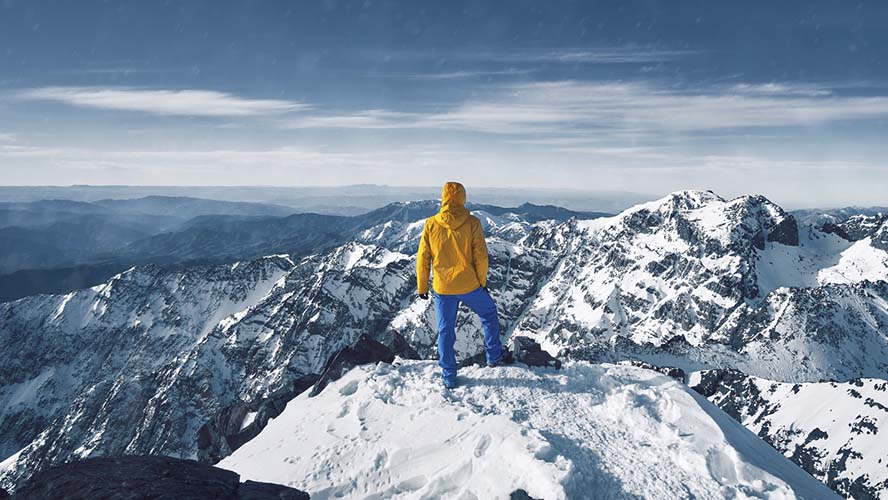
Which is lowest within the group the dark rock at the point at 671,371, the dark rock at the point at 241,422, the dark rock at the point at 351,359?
the dark rock at the point at 671,371

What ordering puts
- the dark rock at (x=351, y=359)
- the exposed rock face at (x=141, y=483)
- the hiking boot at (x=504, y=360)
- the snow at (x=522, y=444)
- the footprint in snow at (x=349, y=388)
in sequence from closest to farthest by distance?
the exposed rock face at (x=141, y=483), the snow at (x=522, y=444), the footprint in snow at (x=349, y=388), the hiking boot at (x=504, y=360), the dark rock at (x=351, y=359)

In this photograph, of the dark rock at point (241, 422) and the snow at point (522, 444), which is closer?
the snow at point (522, 444)

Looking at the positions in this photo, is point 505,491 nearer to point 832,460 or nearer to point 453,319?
point 453,319

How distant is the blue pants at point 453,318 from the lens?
12438 mm

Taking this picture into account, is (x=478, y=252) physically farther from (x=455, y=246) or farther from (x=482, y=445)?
(x=482, y=445)

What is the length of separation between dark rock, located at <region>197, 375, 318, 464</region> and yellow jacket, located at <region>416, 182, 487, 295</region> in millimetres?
7863

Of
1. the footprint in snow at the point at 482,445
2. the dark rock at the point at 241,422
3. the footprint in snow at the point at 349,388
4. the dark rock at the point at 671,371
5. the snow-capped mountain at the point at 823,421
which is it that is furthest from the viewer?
the snow-capped mountain at the point at 823,421

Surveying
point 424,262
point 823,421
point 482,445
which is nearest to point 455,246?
point 424,262

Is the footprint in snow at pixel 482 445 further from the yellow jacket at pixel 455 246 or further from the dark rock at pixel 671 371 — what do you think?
the dark rock at pixel 671 371

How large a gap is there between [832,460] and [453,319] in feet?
371

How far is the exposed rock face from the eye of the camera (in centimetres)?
718

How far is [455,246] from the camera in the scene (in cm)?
1205

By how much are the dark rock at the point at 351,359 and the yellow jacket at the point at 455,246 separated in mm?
4716

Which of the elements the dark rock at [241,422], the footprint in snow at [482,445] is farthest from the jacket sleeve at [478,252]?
the dark rock at [241,422]
